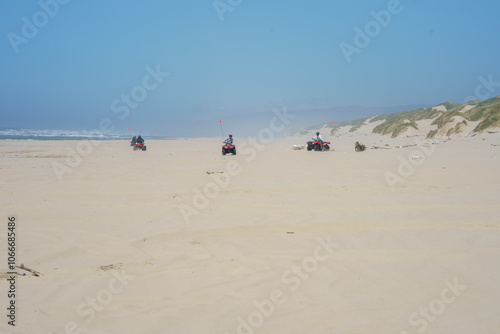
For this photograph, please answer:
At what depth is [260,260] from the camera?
16.5 feet

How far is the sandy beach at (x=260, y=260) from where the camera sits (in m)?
3.56

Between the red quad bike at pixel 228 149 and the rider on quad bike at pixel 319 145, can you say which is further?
the rider on quad bike at pixel 319 145

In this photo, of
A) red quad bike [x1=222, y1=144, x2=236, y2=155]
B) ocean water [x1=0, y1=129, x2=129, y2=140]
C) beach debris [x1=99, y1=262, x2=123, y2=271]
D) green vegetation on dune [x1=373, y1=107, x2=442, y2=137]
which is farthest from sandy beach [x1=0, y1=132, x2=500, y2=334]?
ocean water [x1=0, y1=129, x2=129, y2=140]

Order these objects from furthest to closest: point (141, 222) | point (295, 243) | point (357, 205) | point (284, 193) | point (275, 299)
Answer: point (284, 193), point (357, 205), point (141, 222), point (295, 243), point (275, 299)

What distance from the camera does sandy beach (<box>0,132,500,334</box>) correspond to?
3.56m

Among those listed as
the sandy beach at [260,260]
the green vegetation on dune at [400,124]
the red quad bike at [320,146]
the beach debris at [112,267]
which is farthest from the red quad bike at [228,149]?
the green vegetation on dune at [400,124]

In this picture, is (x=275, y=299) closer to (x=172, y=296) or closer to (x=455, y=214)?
(x=172, y=296)

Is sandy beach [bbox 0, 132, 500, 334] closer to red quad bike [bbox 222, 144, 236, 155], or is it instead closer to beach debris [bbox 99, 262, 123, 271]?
beach debris [bbox 99, 262, 123, 271]

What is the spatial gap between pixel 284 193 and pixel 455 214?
158 inches

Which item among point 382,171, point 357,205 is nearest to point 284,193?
point 357,205

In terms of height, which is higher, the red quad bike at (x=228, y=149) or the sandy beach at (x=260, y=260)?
the red quad bike at (x=228, y=149)

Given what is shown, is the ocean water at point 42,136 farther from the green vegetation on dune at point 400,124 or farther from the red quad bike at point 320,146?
the green vegetation on dune at point 400,124

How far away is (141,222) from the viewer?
6.99 m

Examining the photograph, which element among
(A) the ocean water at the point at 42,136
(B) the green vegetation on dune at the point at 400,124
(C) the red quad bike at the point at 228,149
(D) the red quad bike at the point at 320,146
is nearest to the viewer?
(C) the red quad bike at the point at 228,149
